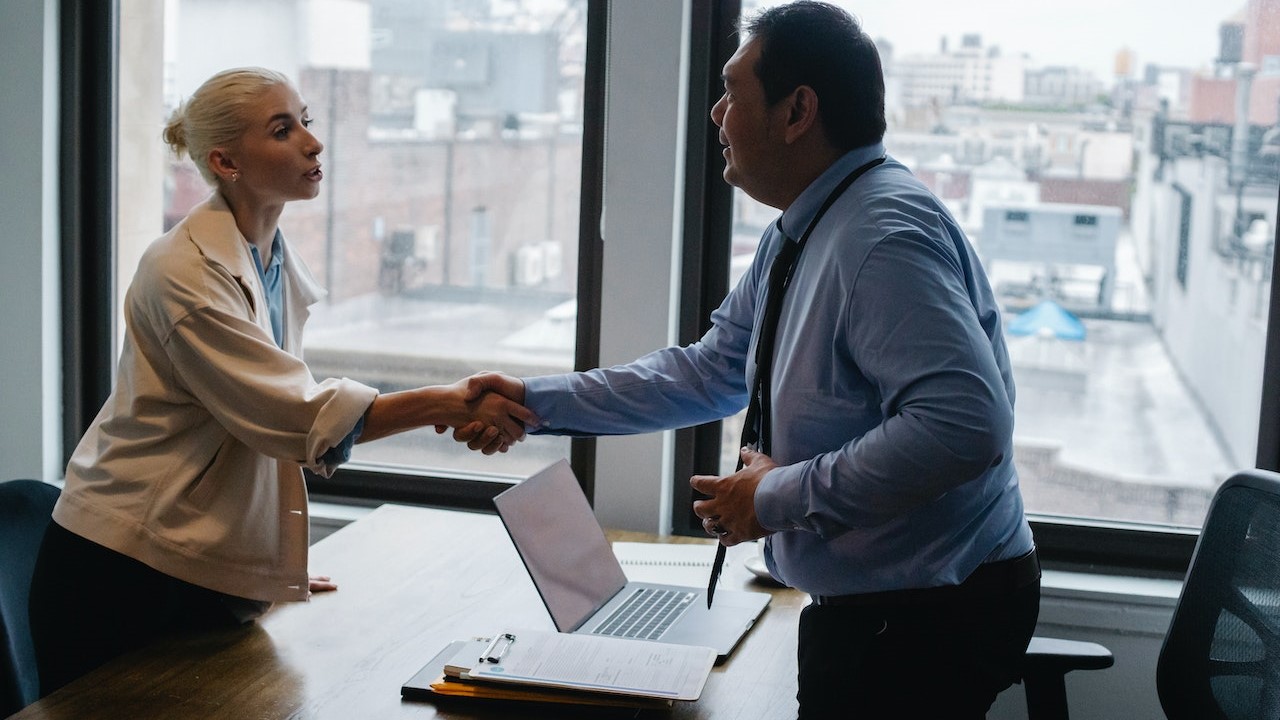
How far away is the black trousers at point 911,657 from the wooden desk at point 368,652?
0.45 feet

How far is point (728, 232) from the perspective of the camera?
9.40ft

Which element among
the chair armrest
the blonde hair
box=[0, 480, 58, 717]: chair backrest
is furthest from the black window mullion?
the chair armrest

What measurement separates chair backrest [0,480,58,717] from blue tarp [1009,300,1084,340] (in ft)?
6.80

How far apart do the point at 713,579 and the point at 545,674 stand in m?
0.31

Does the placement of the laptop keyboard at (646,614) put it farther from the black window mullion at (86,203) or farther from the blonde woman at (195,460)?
the black window mullion at (86,203)

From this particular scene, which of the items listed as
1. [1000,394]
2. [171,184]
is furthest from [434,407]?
[171,184]

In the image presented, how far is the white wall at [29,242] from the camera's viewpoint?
3.05 meters

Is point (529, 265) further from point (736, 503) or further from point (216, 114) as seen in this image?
point (736, 503)

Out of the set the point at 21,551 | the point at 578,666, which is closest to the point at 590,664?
the point at 578,666

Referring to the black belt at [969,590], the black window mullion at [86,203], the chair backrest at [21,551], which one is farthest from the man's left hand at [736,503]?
the black window mullion at [86,203]

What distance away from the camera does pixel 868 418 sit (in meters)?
1.51

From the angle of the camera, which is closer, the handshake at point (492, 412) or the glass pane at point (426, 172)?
the handshake at point (492, 412)

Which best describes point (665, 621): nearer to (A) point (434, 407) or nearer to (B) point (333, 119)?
(A) point (434, 407)

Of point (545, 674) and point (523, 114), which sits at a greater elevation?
point (523, 114)
